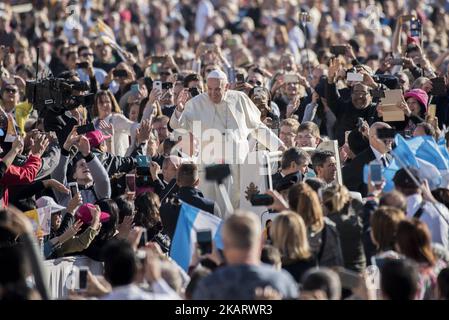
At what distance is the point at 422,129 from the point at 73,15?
7.59m

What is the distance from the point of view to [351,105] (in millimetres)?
14844

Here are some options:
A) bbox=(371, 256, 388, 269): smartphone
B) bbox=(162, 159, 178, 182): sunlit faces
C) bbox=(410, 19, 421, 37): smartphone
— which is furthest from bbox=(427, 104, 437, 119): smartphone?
bbox=(371, 256, 388, 269): smartphone

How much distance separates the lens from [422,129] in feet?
38.3

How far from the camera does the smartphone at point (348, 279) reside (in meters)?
8.38

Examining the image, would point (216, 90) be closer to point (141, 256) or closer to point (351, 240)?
point (351, 240)

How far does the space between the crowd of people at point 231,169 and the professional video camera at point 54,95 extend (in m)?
0.02

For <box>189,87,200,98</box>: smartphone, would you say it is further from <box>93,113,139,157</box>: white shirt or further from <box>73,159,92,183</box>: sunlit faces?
<box>73,159,92,183</box>: sunlit faces

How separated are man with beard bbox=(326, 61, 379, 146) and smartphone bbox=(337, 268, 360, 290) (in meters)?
5.97

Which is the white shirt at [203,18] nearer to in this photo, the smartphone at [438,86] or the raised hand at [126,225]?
the smartphone at [438,86]

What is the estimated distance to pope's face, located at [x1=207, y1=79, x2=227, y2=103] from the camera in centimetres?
1294

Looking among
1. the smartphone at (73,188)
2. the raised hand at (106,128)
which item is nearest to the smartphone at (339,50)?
the raised hand at (106,128)

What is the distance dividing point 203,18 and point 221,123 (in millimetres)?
13402

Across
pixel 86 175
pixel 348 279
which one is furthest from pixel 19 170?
pixel 348 279
